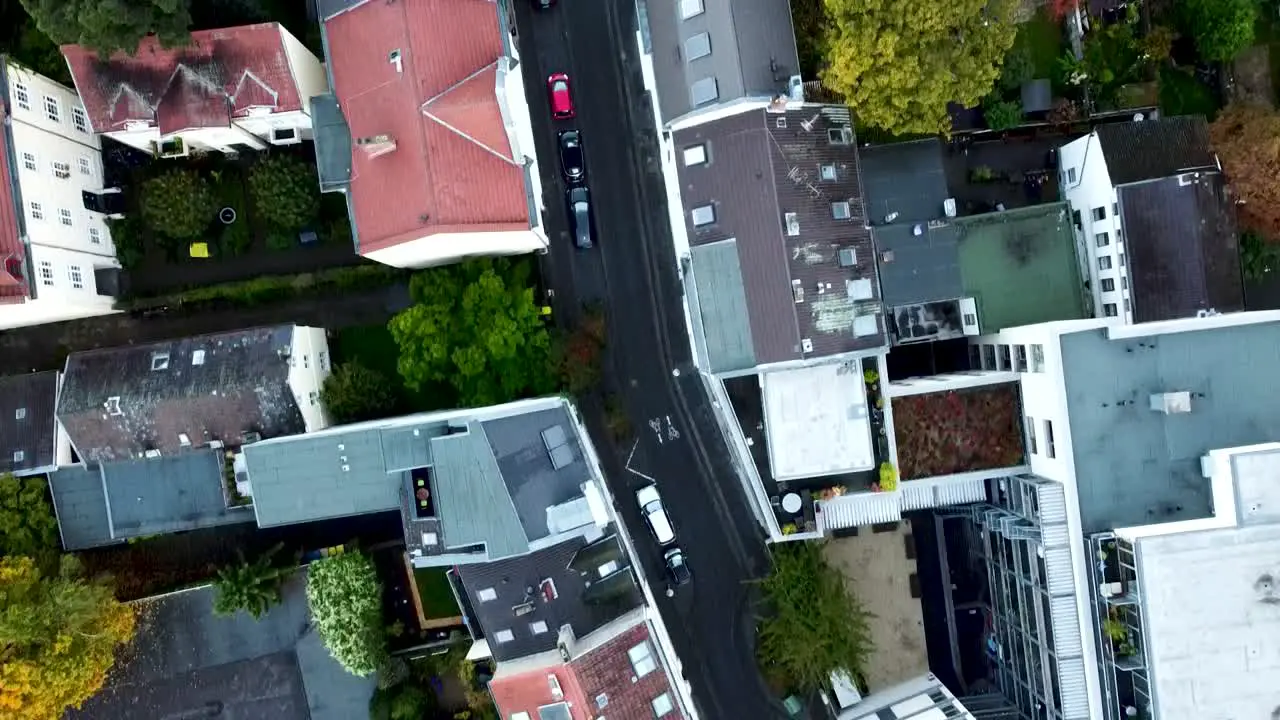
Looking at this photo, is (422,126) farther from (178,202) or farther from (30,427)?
(30,427)

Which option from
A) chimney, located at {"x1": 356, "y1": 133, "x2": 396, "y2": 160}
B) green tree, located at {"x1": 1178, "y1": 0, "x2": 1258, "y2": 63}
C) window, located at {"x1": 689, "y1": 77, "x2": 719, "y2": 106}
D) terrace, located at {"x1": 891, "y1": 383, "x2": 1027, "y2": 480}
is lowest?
terrace, located at {"x1": 891, "y1": 383, "x2": 1027, "y2": 480}

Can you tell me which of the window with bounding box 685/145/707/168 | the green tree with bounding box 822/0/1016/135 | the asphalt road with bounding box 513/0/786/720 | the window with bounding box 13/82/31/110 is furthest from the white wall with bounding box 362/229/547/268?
the window with bounding box 13/82/31/110

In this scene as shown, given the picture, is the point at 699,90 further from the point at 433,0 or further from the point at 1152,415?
the point at 1152,415

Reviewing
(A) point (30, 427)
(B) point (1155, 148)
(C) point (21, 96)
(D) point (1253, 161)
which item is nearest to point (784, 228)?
(B) point (1155, 148)

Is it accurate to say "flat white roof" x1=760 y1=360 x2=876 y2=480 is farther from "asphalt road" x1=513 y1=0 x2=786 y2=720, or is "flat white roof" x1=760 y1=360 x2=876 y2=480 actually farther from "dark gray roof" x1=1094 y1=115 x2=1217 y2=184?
"dark gray roof" x1=1094 y1=115 x2=1217 y2=184

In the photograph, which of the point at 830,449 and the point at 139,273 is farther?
the point at 139,273

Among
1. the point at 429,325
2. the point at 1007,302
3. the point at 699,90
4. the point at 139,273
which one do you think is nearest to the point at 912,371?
the point at 1007,302
